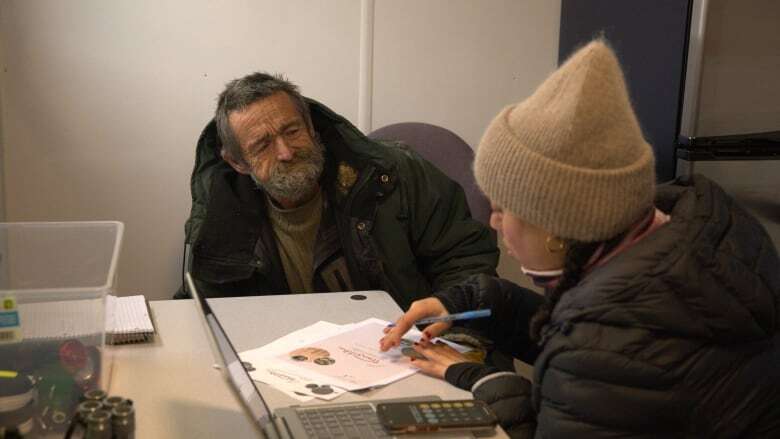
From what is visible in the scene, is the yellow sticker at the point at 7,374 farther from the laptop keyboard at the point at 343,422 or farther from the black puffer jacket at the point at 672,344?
the black puffer jacket at the point at 672,344

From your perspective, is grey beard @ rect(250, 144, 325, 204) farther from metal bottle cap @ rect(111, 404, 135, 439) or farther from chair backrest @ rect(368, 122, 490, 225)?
metal bottle cap @ rect(111, 404, 135, 439)

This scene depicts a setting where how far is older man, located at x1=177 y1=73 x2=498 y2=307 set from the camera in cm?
207

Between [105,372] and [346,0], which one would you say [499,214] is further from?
[346,0]

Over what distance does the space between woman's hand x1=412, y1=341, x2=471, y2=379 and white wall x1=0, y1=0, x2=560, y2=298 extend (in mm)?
1410

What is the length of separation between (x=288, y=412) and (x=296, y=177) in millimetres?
995

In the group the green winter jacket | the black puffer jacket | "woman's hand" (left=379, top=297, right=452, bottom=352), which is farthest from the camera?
the green winter jacket

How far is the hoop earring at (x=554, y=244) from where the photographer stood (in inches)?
45.1

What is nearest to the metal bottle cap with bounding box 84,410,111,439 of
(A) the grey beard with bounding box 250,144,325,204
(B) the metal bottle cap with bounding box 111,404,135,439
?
(B) the metal bottle cap with bounding box 111,404,135,439

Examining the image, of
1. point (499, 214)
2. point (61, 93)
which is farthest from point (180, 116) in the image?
point (499, 214)

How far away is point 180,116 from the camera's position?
101 inches

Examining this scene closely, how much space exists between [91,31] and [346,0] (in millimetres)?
819

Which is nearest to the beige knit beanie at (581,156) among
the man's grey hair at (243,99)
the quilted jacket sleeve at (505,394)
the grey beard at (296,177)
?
the quilted jacket sleeve at (505,394)

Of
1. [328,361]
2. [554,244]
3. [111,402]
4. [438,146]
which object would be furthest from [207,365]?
[438,146]

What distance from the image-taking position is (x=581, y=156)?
3.46 ft
